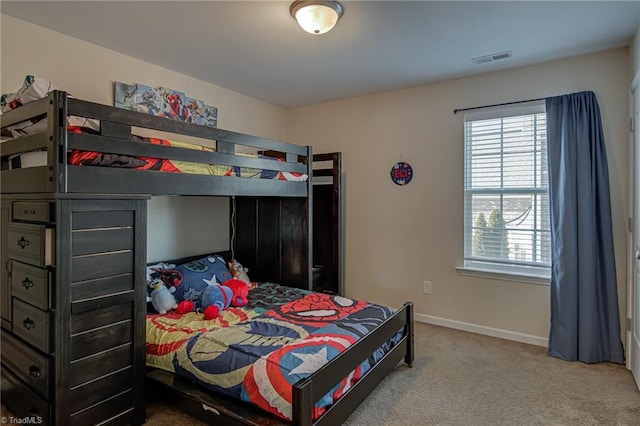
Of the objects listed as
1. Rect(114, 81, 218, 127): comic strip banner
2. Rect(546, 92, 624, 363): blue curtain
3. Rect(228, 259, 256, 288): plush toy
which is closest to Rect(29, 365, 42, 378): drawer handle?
Rect(228, 259, 256, 288): plush toy

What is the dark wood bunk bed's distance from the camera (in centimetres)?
168

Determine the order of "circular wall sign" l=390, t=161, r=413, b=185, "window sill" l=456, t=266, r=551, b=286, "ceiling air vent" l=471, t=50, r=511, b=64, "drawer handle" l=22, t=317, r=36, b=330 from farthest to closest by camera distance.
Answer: "circular wall sign" l=390, t=161, r=413, b=185, "window sill" l=456, t=266, r=551, b=286, "ceiling air vent" l=471, t=50, r=511, b=64, "drawer handle" l=22, t=317, r=36, b=330

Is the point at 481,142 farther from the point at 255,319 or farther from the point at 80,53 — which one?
the point at 80,53

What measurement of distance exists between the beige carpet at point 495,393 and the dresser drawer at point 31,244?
3.54ft

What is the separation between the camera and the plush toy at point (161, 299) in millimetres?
2594

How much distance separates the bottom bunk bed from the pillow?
235mm

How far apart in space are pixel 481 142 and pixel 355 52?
1.49 metres

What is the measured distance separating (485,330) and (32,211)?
356 centimetres

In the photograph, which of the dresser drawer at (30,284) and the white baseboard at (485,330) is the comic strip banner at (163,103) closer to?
the dresser drawer at (30,284)

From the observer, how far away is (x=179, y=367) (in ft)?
6.66

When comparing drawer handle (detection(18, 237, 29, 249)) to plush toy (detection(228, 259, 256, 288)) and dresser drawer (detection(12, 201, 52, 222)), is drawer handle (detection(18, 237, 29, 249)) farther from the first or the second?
plush toy (detection(228, 259, 256, 288))

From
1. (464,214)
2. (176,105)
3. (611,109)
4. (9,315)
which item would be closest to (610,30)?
(611,109)

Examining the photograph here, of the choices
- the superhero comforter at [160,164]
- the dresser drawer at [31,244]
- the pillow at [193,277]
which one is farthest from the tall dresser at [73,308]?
the pillow at [193,277]

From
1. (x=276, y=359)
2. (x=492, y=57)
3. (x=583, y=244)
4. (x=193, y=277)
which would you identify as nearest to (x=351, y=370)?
(x=276, y=359)
